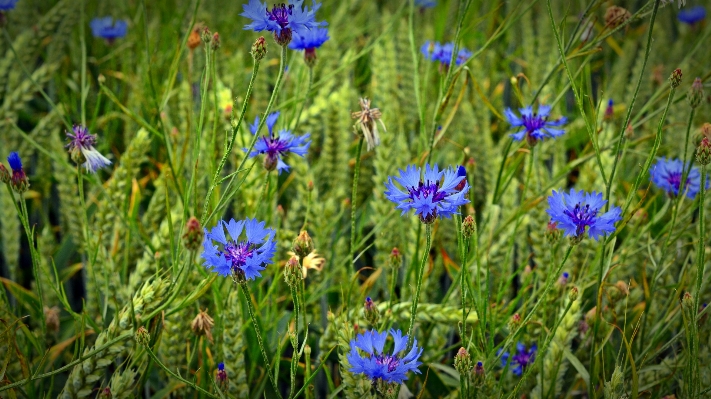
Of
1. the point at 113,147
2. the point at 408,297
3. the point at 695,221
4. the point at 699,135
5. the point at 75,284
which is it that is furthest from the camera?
the point at 113,147

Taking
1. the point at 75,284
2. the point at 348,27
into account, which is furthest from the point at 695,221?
the point at 75,284

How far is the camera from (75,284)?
5.81 ft

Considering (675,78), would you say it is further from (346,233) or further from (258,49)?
(346,233)

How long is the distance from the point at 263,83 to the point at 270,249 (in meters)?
1.02

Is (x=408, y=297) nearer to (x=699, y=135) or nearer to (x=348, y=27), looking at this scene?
(x=699, y=135)

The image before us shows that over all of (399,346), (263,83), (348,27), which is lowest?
(399,346)

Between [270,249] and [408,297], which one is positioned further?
[408,297]

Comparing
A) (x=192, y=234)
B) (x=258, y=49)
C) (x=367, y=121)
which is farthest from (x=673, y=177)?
(x=192, y=234)

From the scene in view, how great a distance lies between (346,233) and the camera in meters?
1.71

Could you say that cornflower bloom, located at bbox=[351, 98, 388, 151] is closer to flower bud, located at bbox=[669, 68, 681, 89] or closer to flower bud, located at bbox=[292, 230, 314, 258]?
flower bud, located at bbox=[292, 230, 314, 258]

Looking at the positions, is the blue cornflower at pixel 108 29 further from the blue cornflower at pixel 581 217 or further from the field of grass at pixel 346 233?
the blue cornflower at pixel 581 217

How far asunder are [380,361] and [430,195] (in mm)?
233

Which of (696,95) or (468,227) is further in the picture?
(696,95)

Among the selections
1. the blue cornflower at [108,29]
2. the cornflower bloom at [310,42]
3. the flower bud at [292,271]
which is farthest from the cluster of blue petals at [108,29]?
the flower bud at [292,271]
